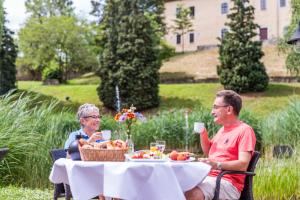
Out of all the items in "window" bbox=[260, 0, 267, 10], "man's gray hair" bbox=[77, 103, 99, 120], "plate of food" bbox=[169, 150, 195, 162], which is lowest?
"plate of food" bbox=[169, 150, 195, 162]

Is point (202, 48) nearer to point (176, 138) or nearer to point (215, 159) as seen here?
point (176, 138)

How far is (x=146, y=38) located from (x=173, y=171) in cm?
2590

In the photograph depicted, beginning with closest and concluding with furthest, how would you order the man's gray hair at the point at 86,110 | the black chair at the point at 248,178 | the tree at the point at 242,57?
the black chair at the point at 248,178, the man's gray hair at the point at 86,110, the tree at the point at 242,57

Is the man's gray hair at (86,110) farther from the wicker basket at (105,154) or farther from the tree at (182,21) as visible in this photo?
the tree at (182,21)

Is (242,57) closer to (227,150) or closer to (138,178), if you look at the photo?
(227,150)

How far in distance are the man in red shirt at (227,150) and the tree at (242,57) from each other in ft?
80.7

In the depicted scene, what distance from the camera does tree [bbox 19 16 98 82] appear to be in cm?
3900

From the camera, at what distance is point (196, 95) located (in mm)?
31047

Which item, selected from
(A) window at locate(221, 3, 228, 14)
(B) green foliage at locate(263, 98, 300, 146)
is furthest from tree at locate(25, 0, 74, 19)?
(B) green foliage at locate(263, 98, 300, 146)

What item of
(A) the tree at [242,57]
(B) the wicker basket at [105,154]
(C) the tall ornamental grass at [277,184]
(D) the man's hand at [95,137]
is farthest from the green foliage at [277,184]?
(A) the tree at [242,57]

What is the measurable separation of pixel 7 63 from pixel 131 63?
22.9 feet

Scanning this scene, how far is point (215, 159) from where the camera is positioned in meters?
4.88

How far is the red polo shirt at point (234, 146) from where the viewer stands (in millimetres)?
4727

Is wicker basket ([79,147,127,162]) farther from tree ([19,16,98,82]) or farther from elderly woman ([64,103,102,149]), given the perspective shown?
tree ([19,16,98,82])
